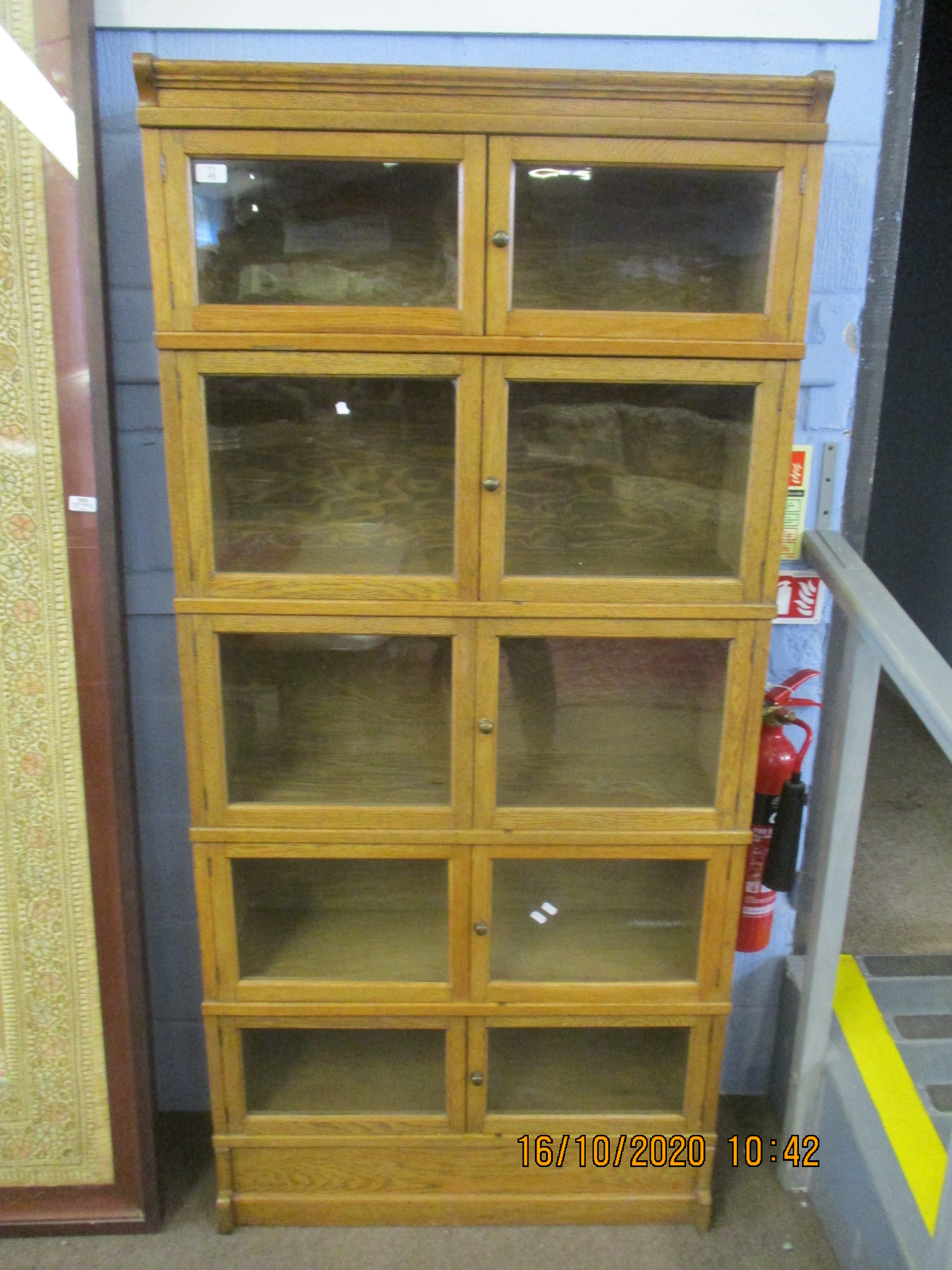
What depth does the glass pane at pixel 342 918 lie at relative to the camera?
5.19ft

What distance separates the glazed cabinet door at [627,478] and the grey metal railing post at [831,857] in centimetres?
31

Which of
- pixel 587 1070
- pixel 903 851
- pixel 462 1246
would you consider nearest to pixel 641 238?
pixel 587 1070

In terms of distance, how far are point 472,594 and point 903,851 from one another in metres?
1.80

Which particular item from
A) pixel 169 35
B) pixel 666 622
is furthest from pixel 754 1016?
pixel 169 35

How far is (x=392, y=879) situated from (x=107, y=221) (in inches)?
50.8

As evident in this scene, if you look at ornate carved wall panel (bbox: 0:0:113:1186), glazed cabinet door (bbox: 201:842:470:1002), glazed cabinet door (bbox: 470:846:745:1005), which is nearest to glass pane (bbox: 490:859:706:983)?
glazed cabinet door (bbox: 470:846:745:1005)

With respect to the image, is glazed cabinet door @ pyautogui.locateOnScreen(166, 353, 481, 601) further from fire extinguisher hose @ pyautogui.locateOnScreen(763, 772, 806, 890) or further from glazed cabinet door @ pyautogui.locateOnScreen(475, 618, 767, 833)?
fire extinguisher hose @ pyautogui.locateOnScreen(763, 772, 806, 890)

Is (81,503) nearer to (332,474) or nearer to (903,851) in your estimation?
(332,474)

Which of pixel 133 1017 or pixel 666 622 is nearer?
pixel 666 622

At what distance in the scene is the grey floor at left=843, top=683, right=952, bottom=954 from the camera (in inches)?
83.0

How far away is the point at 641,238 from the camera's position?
140 cm

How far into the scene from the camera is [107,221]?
5.13 ft

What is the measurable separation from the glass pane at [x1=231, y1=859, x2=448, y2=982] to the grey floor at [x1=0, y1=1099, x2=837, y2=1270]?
512 mm

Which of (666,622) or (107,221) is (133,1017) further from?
(107,221)
